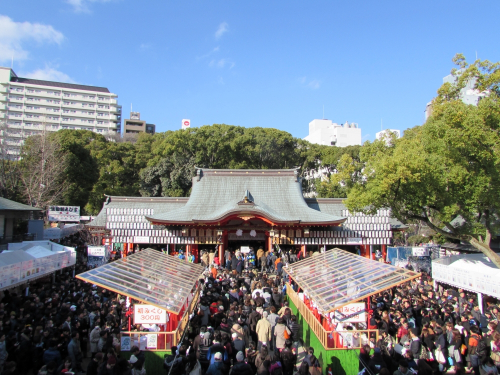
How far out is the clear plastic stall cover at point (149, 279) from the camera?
794cm

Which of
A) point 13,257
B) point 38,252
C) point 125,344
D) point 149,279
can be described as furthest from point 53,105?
point 125,344

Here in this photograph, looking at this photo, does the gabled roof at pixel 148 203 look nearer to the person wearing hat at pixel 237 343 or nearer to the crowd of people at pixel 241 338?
the crowd of people at pixel 241 338

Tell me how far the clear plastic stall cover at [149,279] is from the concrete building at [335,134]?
2311 inches

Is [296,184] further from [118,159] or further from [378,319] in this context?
[118,159]

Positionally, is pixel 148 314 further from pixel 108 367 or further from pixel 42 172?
pixel 42 172

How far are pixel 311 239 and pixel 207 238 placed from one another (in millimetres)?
6936

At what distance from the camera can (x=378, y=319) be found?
10.2 metres

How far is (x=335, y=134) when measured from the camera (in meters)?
66.7

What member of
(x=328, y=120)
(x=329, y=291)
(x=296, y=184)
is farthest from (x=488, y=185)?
(x=328, y=120)

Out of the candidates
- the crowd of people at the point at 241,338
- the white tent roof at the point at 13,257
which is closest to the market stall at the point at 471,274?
the crowd of people at the point at 241,338

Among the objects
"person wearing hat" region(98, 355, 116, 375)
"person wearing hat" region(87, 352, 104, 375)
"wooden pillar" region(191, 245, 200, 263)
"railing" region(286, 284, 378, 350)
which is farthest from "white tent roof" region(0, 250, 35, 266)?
"wooden pillar" region(191, 245, 200, 263)

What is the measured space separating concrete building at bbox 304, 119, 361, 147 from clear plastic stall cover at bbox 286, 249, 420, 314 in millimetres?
56362

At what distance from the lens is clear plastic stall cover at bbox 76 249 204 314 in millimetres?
7941

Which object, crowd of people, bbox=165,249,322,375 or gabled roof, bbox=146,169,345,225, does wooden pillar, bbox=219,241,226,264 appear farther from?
crowd of people, bbox=165,249,322,375
